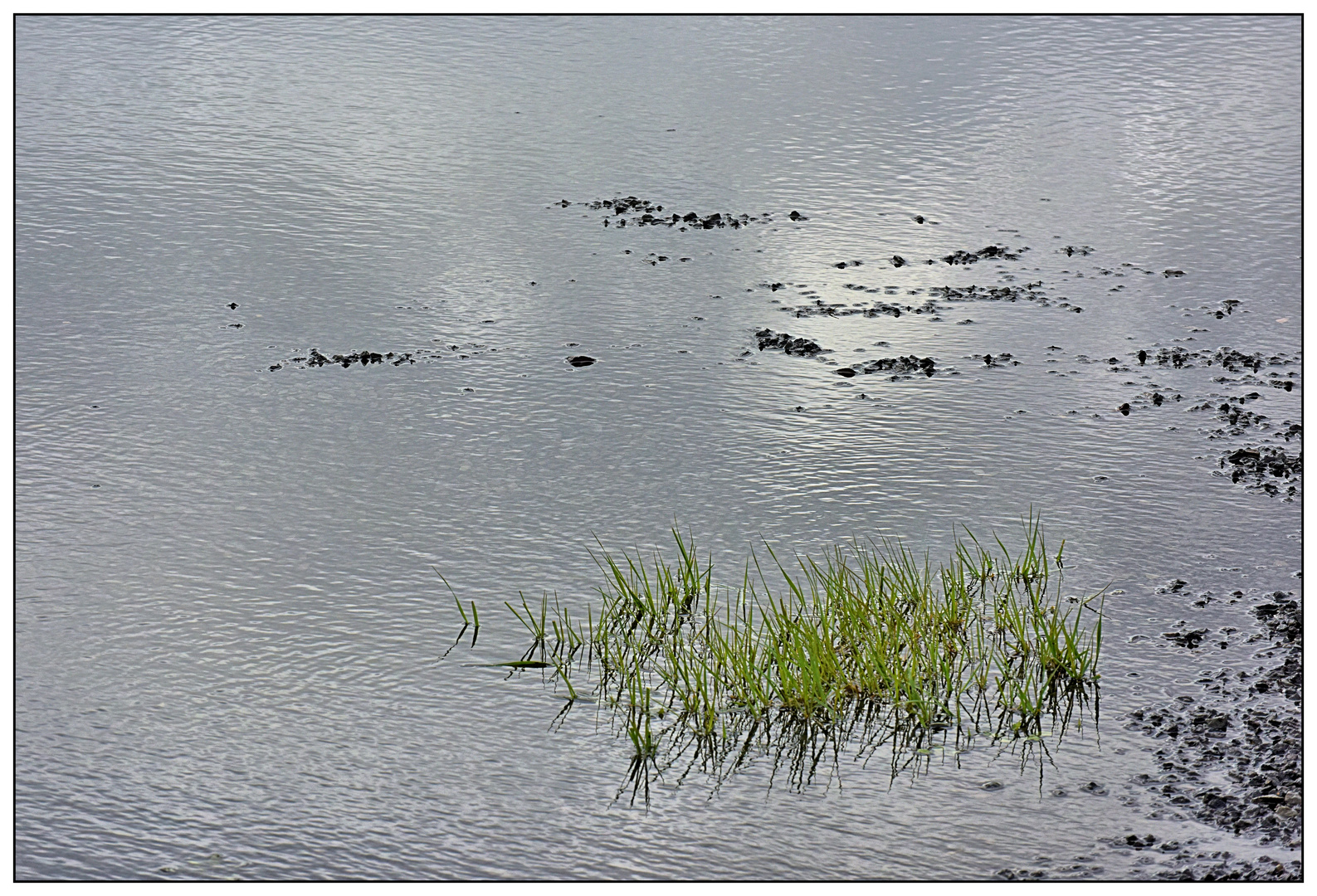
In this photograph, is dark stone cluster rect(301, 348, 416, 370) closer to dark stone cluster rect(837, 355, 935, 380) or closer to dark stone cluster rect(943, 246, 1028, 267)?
dark stone cluster rect(837, 355, 935, 380)

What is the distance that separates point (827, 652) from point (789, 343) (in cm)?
291

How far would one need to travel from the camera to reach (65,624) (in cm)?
505

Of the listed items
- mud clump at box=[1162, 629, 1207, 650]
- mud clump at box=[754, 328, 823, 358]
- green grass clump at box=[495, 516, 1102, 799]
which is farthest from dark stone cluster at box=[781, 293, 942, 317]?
mud clump at box=[1162, 629, 1207, 650]

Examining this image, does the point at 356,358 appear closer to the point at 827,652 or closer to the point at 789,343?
the point at 789,343

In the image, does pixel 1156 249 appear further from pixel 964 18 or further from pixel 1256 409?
pixel 964 18

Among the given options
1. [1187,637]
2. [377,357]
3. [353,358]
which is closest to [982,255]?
[377,357]

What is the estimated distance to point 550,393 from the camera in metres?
6.82

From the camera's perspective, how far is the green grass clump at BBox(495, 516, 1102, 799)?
441 centimetres

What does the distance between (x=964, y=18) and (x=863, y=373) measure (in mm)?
6613

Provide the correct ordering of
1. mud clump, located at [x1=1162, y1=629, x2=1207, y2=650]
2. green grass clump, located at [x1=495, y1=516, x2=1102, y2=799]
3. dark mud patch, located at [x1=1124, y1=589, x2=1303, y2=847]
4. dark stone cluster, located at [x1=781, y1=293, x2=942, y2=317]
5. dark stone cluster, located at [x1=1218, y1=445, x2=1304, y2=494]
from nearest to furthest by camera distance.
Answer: dark mud patch, located at [x1=1124, y1=589, x2=1303, y2=847] < green grass clump, located at [x1=495, y1=516, x2=1102, y2=799] < mud clump, located at [x1=1162, y1=629, x2=1207, y2=650] < dark stone cluster, located at [x1=1218, y1=445, x2=1304, y2=494] < dark stone cluster, located at [x1=781, y1=293, x2=942, y2=317]

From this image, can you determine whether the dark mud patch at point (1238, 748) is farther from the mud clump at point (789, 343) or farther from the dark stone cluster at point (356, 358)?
the dark stone cluster at point (356, 358)

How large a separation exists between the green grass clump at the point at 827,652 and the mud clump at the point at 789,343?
6.02ft

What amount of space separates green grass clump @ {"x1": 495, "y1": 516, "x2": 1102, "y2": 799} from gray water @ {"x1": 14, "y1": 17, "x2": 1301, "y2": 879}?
0.13m

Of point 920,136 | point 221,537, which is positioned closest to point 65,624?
point 221,537
